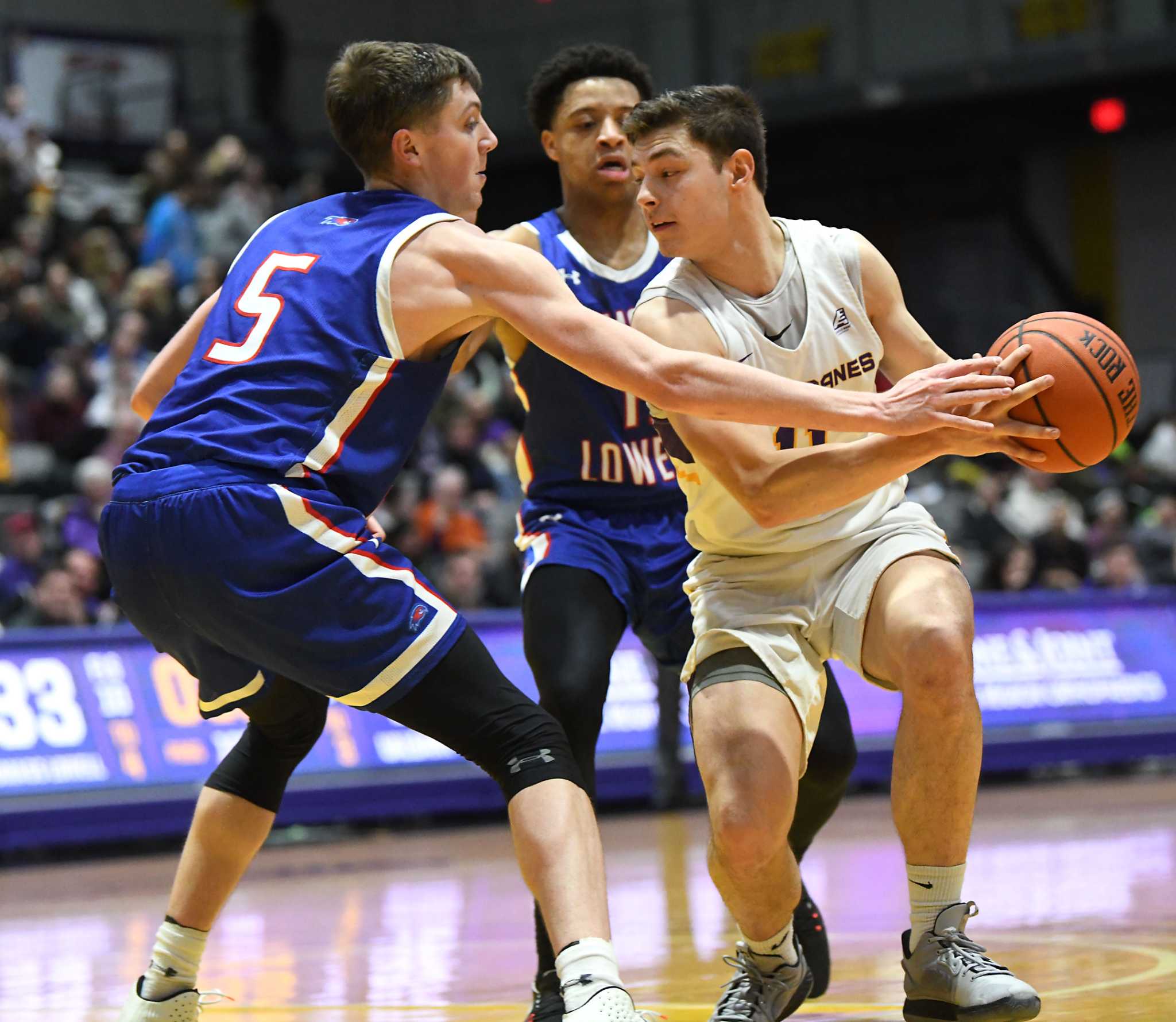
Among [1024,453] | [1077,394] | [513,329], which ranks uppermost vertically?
[513,329]

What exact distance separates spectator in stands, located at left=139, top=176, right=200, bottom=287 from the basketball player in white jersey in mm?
11112

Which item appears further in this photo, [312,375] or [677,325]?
[677,325]

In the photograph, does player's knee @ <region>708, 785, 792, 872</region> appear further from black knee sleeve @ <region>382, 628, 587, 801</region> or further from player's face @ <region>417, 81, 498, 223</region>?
player's face @ <region>417, 81, 498, 223</region>

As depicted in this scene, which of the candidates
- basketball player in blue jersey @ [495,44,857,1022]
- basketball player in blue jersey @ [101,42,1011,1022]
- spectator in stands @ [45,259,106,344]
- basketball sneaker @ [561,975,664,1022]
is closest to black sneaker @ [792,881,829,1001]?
basketball player in blue jersey @ [495,44,857,1022]

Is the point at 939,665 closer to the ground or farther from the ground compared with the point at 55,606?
farther from the ground

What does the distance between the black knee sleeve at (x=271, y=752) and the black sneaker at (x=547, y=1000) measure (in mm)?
724

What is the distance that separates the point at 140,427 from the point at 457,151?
883 cm

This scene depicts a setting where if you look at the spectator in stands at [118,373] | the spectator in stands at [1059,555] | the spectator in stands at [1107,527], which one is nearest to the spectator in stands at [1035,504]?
the spectator in stands at [1107,527]

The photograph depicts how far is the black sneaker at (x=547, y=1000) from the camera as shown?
3.98 meters

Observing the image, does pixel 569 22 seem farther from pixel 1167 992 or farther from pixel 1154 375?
pixel 1167 992

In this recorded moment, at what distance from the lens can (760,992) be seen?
4.00 m

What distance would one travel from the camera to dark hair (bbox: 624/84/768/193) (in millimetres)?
4133

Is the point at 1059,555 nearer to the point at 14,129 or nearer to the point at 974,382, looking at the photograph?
the point at 14,129

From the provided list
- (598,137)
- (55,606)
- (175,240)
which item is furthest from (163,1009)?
(175,240)
